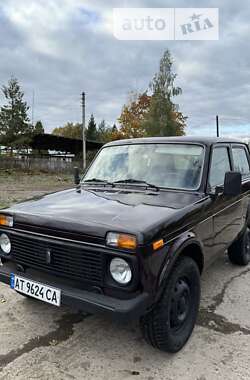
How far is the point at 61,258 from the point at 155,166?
5.34 ft

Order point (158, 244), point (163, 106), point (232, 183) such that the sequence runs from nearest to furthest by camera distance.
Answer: point (158, 244) < point (232, 183) < point (163, 106)

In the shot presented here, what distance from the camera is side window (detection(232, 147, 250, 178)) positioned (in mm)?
4869

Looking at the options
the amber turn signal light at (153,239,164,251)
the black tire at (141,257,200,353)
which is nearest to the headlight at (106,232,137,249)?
the amber turn signal light at (153,239,164,251)

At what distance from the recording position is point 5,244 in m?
3.31

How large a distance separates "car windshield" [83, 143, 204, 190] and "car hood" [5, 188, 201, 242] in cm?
25

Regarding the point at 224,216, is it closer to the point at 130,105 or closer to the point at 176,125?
the point at 176,125

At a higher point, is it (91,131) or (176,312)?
(91,131)

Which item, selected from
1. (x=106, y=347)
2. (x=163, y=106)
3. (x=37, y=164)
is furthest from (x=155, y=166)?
(x=163, y=106)

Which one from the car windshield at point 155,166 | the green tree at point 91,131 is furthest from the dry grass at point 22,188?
the green tree at point 91,131

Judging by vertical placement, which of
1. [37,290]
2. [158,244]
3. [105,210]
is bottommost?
[37,290]

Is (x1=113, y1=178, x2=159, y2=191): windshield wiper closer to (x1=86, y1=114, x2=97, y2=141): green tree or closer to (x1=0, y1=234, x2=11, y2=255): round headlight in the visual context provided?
(x1=0, y1=234, x2=11, y2=255): round headlight

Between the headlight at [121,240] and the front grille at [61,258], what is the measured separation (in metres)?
0.14

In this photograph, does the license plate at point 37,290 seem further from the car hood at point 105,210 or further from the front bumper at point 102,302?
the car hood at point 105,210

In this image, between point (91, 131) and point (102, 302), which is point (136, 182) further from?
point (91, 131)
